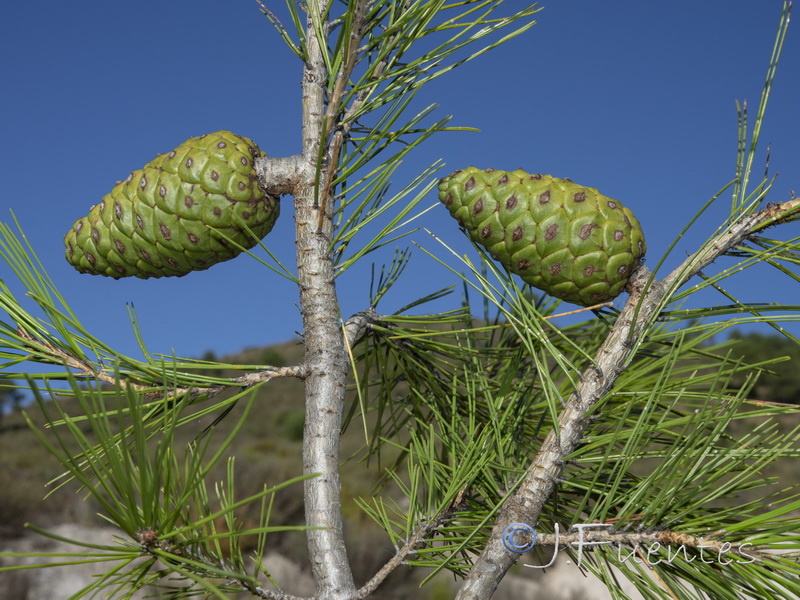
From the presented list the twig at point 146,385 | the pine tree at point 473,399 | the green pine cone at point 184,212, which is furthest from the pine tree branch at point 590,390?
the green pine cone at point 184,212

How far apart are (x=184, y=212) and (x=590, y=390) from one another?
593 mm

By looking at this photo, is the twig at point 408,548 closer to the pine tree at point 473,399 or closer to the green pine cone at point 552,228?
the pine tree at point 473,399

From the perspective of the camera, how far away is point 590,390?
856 mm

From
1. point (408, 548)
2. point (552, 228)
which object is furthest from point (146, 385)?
point (552, 228)

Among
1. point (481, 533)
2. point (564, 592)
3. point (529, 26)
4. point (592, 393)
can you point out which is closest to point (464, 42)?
point (529, 26)

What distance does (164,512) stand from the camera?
0.68 m

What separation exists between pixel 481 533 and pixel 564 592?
6.00 metres

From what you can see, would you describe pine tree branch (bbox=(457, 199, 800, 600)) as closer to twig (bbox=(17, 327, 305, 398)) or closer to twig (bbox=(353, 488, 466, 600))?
twig (bbox=(353, 488, 466, 600))

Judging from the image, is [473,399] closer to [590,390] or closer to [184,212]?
[590,390]

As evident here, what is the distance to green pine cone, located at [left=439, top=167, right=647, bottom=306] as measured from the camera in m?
0.82

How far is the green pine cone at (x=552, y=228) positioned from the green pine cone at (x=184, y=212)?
0.29 meters

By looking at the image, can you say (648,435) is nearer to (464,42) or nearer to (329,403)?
(329,403)

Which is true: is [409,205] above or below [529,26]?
below

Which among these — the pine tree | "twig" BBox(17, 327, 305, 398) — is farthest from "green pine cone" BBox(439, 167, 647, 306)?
"twig" BBox(17, 327, 305, 398)
